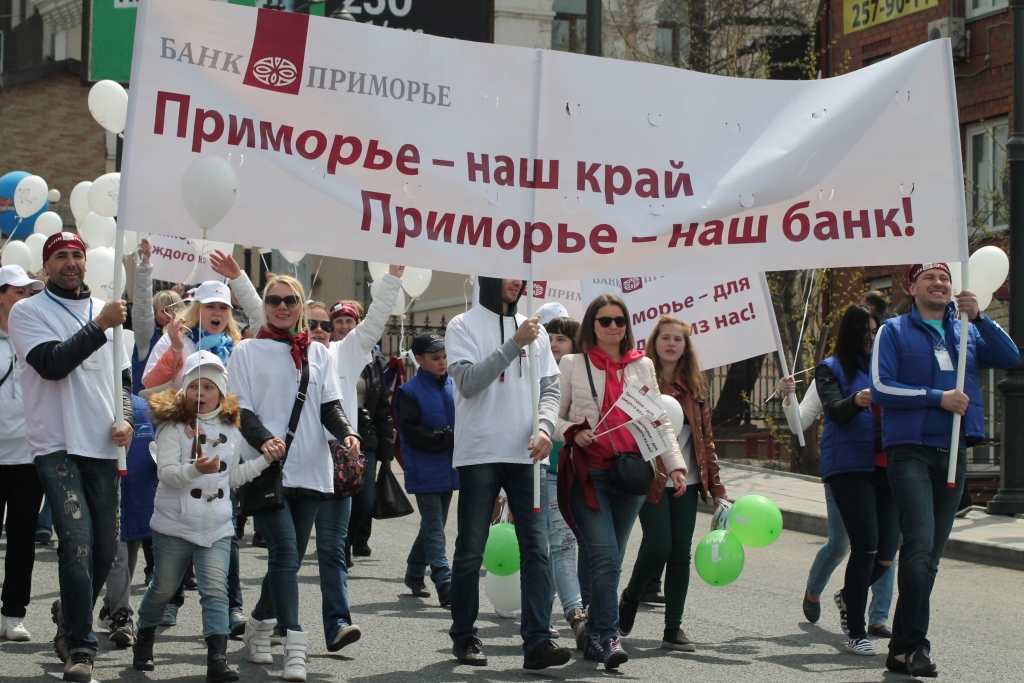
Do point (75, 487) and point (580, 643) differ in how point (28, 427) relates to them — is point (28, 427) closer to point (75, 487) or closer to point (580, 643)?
point (75, 487)

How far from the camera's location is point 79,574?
698 centimetres

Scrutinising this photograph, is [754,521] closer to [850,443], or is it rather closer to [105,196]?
[850,443]

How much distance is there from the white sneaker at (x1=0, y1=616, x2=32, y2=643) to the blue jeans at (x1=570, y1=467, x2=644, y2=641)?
9.63ft

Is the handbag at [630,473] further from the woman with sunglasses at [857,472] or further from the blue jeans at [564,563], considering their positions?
the woman with sunglasses at [857,472]

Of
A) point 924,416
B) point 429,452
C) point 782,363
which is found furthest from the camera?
point 429,452

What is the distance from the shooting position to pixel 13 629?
8188 millimetres

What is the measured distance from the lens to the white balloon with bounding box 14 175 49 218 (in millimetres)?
16000

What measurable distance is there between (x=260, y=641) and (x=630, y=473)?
204cm

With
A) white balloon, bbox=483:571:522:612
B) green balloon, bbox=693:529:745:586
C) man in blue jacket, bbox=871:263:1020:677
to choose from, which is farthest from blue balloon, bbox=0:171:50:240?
man in blue jacket, bbox=871:263:1020:677

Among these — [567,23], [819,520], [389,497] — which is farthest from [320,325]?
[567,23]

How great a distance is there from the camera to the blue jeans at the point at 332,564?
777cm

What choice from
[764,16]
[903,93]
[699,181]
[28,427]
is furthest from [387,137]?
[764,16]

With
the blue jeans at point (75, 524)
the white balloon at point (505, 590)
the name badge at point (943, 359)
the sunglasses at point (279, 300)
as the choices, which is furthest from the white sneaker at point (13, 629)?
the name badge at point (943, 359)

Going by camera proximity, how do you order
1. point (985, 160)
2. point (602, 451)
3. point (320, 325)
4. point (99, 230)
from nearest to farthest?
1. point (602, 451)
2. point (320, 325)
3. point (99, 230)
4. point (985, 160)
